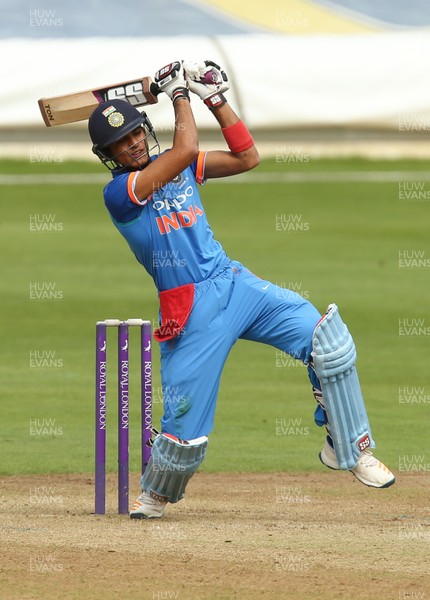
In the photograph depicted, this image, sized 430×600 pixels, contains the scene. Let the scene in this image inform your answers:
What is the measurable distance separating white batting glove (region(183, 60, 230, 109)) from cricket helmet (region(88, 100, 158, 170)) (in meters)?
0.36

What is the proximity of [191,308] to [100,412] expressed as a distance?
→ 80cm

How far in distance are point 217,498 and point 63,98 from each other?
2568 mm

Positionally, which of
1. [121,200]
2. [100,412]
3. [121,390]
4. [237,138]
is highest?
[237,138]

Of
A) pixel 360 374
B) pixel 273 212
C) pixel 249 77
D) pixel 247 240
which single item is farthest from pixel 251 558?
pixel 249 77

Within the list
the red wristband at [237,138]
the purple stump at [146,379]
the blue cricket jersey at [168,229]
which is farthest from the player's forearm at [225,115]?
the purple stump at [146,379]

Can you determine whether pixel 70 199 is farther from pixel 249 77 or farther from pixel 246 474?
pixel 246 474

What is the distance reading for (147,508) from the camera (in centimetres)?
727

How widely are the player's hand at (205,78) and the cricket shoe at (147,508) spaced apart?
7.15 feet

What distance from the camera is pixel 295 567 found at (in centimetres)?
625

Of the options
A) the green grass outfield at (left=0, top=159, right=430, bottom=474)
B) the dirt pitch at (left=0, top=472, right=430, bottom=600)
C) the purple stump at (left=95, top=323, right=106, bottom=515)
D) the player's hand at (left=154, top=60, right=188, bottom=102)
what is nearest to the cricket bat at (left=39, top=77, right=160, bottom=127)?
the player's hand at (left=154, top=60, right=188, bottom=102)

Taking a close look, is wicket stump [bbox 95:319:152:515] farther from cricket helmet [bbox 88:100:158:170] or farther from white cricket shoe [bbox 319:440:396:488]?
white cricket shoe [bbox 319:440:396:488]

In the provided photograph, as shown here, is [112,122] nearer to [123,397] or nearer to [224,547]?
[123,397]

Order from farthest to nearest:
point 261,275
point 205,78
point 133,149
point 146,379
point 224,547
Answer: point 261,275 < point 146,379 < point 205,78 < point 133,149 < point 224,547

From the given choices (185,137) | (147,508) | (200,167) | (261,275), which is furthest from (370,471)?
(261,275)
